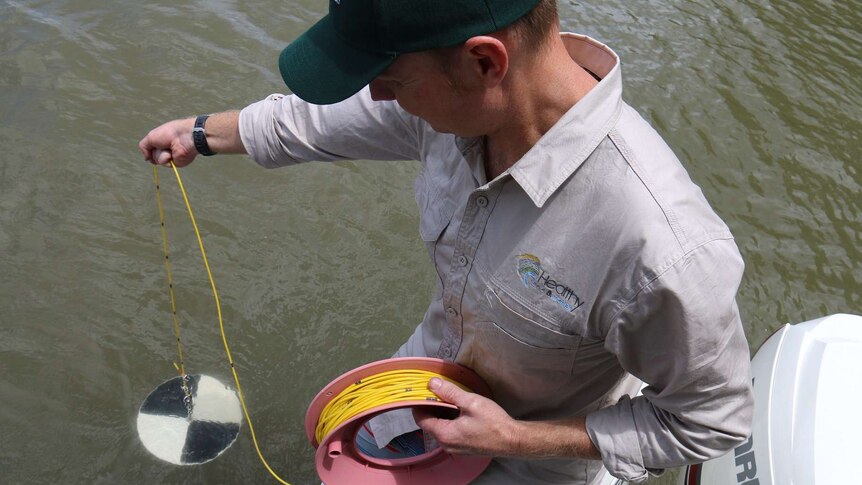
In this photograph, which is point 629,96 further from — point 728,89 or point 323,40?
point 323,40

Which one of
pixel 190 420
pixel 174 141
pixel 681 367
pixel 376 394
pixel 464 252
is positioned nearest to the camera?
pixel 681 367

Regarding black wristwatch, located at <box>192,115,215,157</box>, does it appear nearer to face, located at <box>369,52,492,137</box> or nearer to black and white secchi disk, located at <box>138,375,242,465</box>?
face, located at <box>369,52,492,137</box>

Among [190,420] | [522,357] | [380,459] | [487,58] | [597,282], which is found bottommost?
[190,420]

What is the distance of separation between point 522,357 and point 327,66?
92 cm

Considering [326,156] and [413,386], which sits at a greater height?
[326,156]

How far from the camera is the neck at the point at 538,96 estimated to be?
1.72m

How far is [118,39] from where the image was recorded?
20.7 ft

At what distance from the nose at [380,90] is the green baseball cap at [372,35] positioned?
0.08m

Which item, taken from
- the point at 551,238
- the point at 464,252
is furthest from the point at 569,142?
the point at 464,252

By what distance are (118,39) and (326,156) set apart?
4.64 meters

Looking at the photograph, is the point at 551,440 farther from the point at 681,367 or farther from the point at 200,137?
the point at 200,137

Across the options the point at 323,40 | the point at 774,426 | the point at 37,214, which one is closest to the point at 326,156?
the point at 323,40

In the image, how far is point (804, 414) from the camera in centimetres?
314

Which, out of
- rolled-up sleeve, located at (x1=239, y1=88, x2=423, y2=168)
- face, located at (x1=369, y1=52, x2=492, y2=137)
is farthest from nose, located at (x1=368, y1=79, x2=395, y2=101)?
rolled-up sleeve, located at (x1=239, y1=88, x2=423, y2=168)
